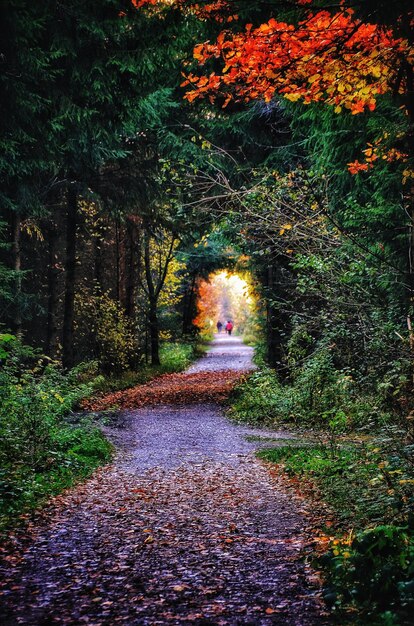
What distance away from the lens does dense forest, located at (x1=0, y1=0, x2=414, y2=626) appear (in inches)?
230

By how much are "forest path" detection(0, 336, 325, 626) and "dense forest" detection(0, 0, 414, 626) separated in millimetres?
427

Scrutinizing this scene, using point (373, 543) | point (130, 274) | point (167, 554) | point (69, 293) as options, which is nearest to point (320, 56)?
point (373, 543)

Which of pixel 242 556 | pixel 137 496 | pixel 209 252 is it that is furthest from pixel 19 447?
pixel 209 252

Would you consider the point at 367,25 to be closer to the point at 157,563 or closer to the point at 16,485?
the point at 157,563

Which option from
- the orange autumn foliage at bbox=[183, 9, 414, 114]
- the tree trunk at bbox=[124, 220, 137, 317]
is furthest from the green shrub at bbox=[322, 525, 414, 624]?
the tree trunk at bbox=[124, 220, 137, 317]

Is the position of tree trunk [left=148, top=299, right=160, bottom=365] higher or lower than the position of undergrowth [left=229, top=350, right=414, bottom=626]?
higher

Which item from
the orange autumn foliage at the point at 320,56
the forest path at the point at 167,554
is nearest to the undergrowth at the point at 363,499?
the forest path at the point at 167,554

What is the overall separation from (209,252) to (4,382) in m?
24.3

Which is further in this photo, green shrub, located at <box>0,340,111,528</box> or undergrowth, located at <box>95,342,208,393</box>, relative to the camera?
undergrowth, located at <box>95,342,208,393</box>

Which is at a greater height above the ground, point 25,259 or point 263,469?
point 25,259

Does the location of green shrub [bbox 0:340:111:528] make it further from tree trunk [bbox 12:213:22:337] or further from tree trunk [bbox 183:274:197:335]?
tree trunk [bbox 183:274:197:335]

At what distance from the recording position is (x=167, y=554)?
201 inches

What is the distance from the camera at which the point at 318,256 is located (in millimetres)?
10320

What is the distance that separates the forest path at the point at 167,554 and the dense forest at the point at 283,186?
1.40 feet
